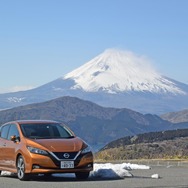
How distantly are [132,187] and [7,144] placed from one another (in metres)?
3.79

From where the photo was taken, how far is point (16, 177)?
16.2 m

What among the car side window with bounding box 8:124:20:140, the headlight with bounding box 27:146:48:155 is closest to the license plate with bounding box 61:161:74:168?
the headlight with bounding box 27:146:48:155

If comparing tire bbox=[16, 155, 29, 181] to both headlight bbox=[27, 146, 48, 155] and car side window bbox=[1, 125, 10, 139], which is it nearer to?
headlight bbox=[27, 146, 48, 155]

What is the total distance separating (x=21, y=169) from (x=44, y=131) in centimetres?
116

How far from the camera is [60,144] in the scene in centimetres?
1480

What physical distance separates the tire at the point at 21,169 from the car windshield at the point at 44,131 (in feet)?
1.92

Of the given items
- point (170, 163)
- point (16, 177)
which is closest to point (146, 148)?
point (170, 163)

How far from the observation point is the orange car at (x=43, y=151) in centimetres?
1460

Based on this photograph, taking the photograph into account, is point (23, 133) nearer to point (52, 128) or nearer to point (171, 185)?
point (52, 128)

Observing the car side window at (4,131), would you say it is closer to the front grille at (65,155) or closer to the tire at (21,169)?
the tire at (21,169)

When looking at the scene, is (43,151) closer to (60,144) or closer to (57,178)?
(60,144)

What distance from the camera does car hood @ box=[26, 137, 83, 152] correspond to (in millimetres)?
14672

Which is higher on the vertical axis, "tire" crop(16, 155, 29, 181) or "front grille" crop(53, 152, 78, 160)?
"front grille" crop(53, 152, 78, 160)

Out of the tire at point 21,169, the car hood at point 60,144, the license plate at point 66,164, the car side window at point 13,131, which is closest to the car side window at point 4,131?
the car side window at point 13,131
